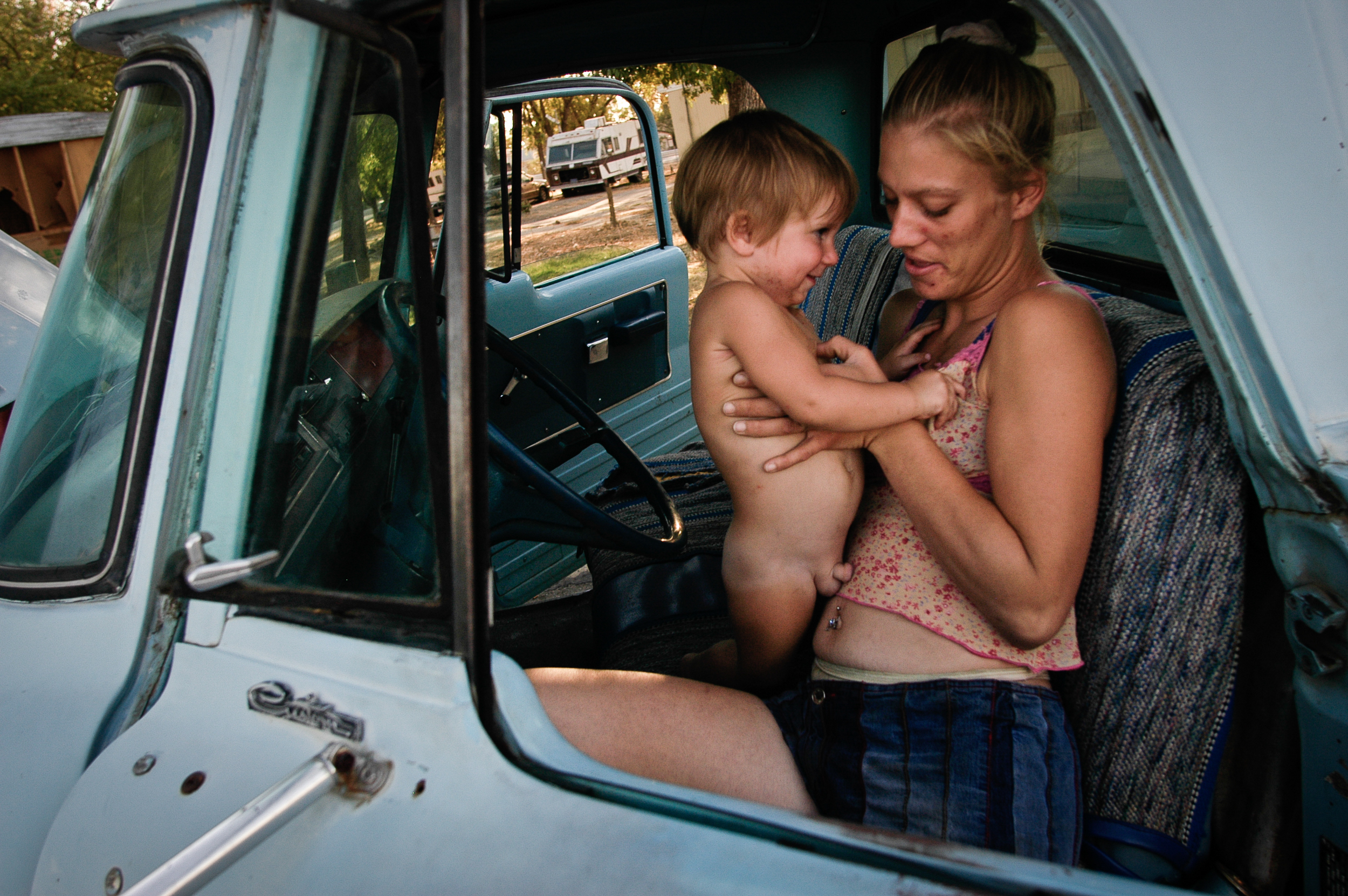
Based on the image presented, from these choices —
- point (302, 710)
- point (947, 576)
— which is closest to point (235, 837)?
point (302, 710)

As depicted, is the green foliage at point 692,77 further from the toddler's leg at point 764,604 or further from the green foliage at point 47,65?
the green foliage at point 47,65

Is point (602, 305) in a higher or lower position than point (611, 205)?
lower

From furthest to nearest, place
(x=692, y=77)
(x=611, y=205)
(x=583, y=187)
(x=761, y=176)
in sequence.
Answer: (x=583, y=187), (x=611, y=205), (x=692, y=77), (x=761, y=176)

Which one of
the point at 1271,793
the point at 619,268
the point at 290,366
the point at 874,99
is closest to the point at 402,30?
the point at 290,366

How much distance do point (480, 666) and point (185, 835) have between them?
38 centimetres

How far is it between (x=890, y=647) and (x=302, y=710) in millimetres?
882

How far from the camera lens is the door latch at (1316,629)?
2.95 ft

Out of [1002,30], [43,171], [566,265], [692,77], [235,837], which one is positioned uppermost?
[43,171]

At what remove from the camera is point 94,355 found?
1.26 m

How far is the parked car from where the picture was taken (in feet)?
2.74

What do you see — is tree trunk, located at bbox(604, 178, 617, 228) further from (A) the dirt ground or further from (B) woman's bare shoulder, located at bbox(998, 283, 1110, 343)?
(B) woman's bare shoulder, located at bbox(998, 283, 1110, 343)

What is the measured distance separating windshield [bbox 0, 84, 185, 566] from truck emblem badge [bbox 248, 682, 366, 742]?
35cm

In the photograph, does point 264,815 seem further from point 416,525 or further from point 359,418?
point 359,418

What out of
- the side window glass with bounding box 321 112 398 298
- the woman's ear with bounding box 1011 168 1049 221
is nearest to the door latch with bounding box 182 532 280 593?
the side window glass with bounding box 321 112 398 298
